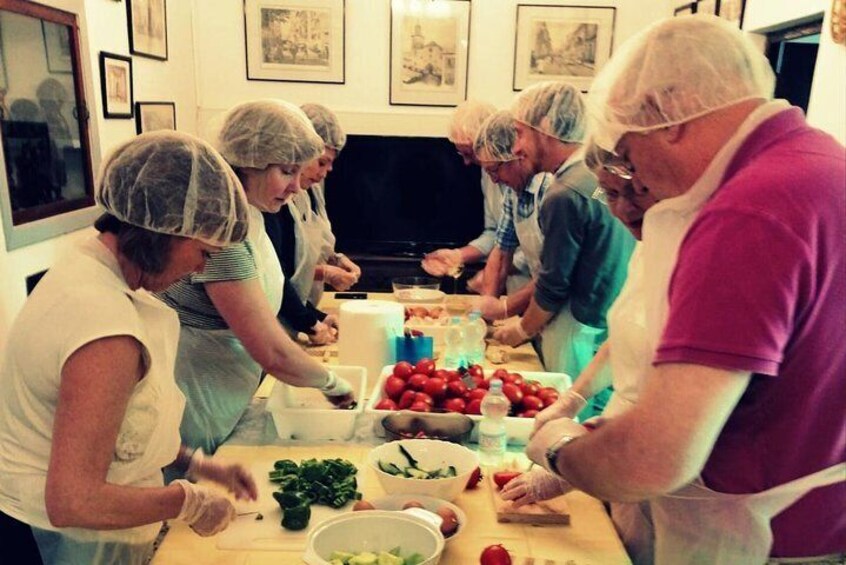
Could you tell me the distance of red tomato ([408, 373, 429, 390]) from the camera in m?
1.86

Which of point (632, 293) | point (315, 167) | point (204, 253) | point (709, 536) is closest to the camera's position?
point (709, 536)

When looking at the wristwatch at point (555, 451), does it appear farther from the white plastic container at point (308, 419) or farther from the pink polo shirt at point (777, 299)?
the white plastic container at point (308, 419)

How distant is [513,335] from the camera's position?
2529 millimetres

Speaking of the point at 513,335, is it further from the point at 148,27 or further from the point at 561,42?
the point at 561,42

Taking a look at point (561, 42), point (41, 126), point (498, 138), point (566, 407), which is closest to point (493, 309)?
point (498, 138)

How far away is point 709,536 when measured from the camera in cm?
112

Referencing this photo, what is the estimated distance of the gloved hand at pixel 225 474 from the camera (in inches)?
55.9

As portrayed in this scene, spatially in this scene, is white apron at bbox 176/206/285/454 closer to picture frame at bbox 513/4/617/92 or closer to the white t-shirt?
the white t-shirt

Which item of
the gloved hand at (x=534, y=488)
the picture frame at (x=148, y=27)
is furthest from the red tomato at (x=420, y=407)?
the picture frame at (x=148, y=27)

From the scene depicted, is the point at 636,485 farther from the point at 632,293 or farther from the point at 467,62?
the point at 467,62

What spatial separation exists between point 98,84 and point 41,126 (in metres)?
0.72

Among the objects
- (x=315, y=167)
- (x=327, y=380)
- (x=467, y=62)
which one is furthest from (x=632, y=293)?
(x=467, y=62)

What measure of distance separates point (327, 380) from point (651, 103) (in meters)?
1.08

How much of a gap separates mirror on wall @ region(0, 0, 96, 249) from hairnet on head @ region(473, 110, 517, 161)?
1545 millimetres
